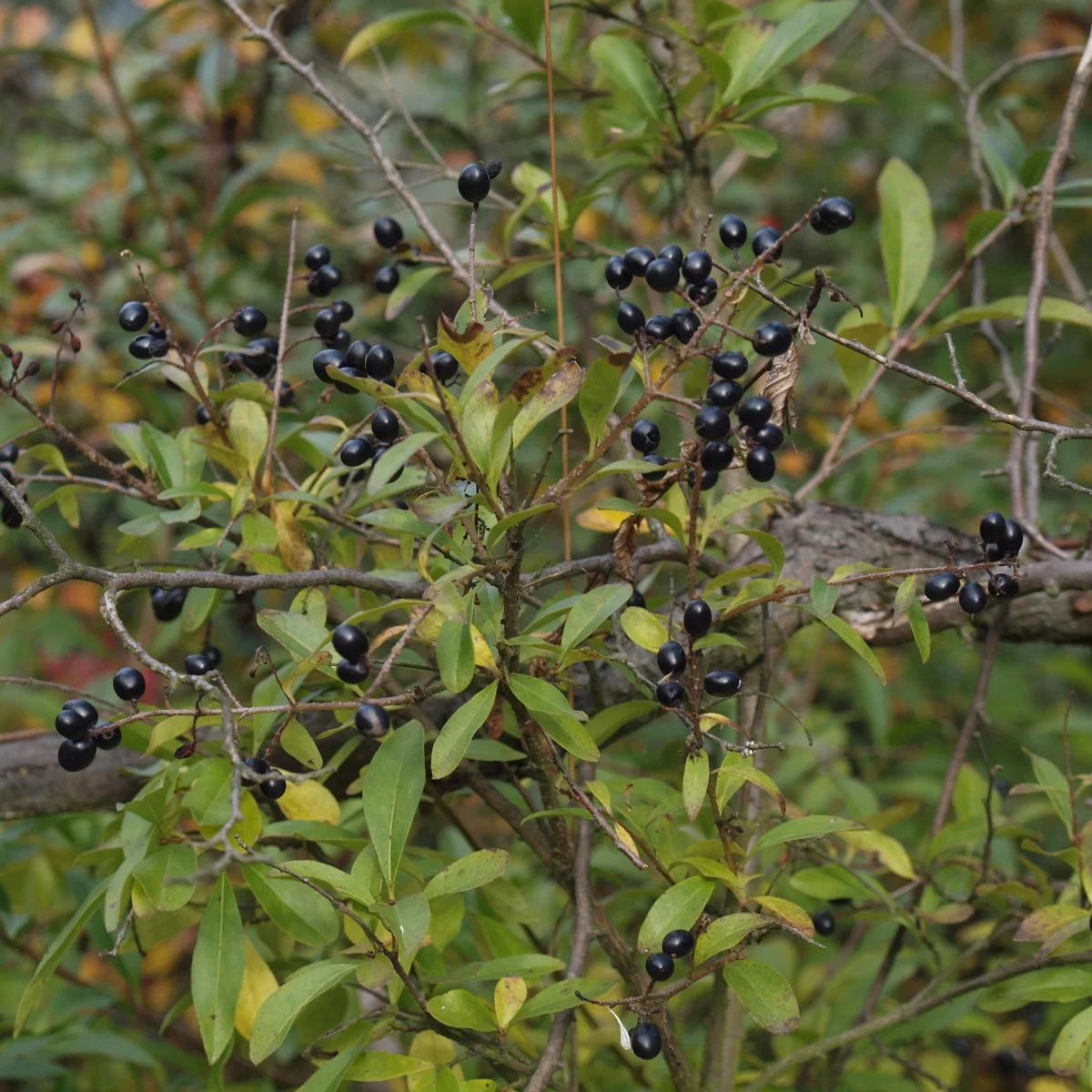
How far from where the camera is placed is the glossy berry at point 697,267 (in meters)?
1.01

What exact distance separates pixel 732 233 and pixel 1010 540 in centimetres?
40

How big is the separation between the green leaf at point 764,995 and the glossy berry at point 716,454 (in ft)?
1.49

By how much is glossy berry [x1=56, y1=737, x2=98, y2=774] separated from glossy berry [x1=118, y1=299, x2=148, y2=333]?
450 millimetres

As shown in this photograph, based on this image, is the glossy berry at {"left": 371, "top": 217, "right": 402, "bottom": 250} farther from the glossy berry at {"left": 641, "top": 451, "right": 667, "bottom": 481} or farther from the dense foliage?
the glossy berry at {"left": 641, "top": 451, "right": 667, "bottom": 481}

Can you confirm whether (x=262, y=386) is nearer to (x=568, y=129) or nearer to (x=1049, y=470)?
(x=1049, y=470)

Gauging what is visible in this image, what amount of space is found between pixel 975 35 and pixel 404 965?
368 centimetres

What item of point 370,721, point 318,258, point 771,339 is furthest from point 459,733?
point 318,258

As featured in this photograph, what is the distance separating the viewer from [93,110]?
316 cm

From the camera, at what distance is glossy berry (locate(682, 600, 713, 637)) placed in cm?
105

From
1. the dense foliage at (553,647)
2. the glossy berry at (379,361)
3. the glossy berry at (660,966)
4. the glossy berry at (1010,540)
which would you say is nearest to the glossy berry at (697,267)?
the dense foliage at (553,647)

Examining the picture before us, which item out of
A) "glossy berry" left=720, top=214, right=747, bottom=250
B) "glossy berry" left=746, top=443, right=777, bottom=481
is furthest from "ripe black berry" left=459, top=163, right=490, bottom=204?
"glossy berry" left=746, top=443, right=777, bottom=481

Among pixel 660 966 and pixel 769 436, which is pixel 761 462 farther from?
pixel 660 966

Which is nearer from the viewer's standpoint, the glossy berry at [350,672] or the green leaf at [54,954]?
the glossy berry at [350,672]

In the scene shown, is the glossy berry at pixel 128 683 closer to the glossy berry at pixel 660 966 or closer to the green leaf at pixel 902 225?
the glossy berry at pixel 660 966
